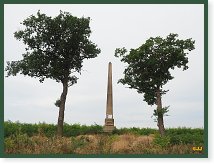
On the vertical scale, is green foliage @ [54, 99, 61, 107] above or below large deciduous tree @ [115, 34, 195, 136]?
below

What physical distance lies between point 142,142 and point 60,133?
21.1 feet

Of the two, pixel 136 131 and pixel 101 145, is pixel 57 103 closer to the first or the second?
pixel 136 131

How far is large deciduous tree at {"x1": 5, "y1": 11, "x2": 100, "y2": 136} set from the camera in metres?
22.3

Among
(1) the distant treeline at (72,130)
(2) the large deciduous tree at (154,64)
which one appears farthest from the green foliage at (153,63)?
(1) the distant treeline at (72,130)

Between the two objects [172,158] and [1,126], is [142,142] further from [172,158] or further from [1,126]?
[1,126]

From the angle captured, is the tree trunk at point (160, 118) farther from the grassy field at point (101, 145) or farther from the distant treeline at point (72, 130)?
the grassy field at point (101, 145)

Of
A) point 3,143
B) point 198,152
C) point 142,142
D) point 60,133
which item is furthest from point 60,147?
point 60,133

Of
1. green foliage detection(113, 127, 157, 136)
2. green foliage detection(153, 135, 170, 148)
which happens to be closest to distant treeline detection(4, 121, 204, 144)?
green foliage detection(113, 127, 157, 136)

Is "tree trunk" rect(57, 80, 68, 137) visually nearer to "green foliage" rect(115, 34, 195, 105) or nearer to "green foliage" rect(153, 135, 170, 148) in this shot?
"green foliage" rect(115, 34, 195, 105)

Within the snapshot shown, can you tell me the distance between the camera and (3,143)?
15719 millimetres

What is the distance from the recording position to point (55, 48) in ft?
75.7

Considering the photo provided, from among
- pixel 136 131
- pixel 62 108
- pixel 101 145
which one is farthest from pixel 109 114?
pixel 101 145

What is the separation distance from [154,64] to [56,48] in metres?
5.59
